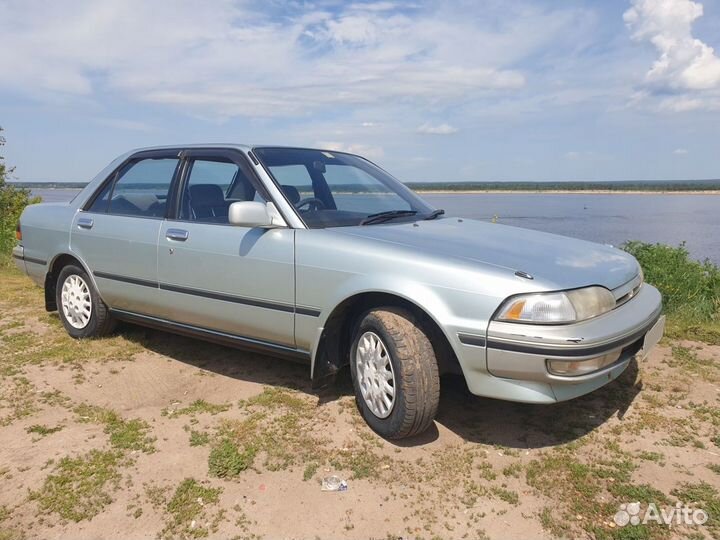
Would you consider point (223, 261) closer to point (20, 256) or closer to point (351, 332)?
point (351, 332)

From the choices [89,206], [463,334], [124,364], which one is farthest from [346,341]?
[89,206]

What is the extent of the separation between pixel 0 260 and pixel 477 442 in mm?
9283

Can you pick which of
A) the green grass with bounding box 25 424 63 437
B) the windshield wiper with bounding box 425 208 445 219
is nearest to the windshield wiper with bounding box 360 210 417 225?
the windshield wiper with bounding box 425 208 445 219

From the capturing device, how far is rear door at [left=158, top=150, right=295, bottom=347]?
3.66m

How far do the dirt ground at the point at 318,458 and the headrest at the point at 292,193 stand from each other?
1.32 m

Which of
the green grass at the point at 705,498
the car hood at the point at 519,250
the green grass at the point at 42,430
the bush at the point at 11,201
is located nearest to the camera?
the green grass at the point at 705,498

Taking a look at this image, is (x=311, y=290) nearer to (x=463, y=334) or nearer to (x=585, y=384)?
(x=463, y=334)

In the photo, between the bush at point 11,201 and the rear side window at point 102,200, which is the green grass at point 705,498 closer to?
the rear side window at point 102,200

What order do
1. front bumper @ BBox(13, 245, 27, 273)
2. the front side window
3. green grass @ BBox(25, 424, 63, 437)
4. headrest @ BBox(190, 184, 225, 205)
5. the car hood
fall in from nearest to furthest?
the car hood
green grass @ BBox(25, 424, 63, 437)
the front side window
headrest @ BBox(190, 184, 225, 205)
front bumper @ BBox(13, 245, 27, 273)

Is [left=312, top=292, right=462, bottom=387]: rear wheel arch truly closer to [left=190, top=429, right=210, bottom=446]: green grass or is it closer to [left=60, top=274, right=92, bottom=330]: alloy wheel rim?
[left=190, top=429, right=210, bottom=446]: green grass

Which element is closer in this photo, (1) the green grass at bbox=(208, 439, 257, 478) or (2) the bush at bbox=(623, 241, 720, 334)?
(1) the green grass at bbox=(208, 439, 257, 478)

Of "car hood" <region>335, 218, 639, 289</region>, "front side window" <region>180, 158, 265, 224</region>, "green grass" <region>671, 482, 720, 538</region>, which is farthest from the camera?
"front side window" <region>180, 158, 265, 224</region>

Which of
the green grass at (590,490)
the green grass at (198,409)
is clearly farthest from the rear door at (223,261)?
the green grass at (590,490)

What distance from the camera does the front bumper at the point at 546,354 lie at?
2.83m
